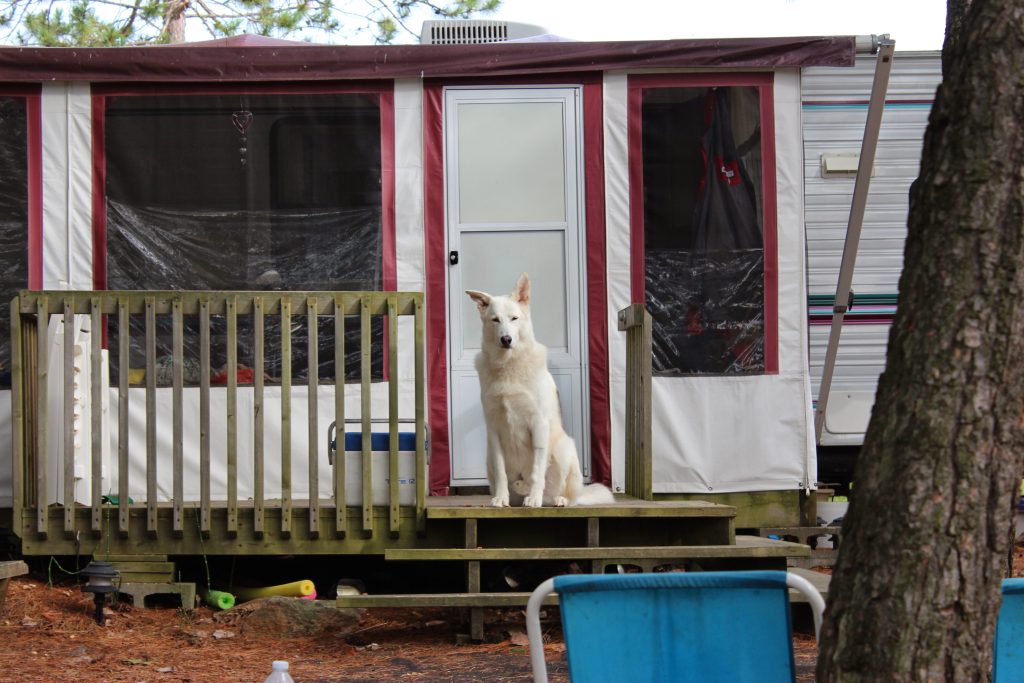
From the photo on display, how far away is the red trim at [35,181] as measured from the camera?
21.1ft

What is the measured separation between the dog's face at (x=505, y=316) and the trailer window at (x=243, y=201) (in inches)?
44.1

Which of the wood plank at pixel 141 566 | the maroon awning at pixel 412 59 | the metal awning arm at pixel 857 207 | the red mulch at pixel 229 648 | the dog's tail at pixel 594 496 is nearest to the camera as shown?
the red mulch at pixel 229 648

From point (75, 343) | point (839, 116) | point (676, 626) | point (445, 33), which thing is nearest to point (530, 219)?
point (445, 33)

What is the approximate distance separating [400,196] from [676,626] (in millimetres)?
4606

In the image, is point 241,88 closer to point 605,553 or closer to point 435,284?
point 435,284

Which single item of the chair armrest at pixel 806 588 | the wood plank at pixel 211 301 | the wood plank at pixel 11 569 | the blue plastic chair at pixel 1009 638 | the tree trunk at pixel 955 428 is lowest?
the wood plank at pixel 11 569

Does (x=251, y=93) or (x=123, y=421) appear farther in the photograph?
(x=251, y=93)

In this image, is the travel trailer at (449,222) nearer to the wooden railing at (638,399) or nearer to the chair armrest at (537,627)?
the wooden railing at (638,399)

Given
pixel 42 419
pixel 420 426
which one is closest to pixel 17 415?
pixel 42 419

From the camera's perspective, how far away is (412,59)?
6.44 m

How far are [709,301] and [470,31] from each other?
217 centimetres

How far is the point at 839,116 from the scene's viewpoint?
699 cm

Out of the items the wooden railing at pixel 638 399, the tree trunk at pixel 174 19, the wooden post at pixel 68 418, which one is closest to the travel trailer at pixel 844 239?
the wooden railing at pixel 638 399

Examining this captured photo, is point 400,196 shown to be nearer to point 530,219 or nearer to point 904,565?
point 530,219
